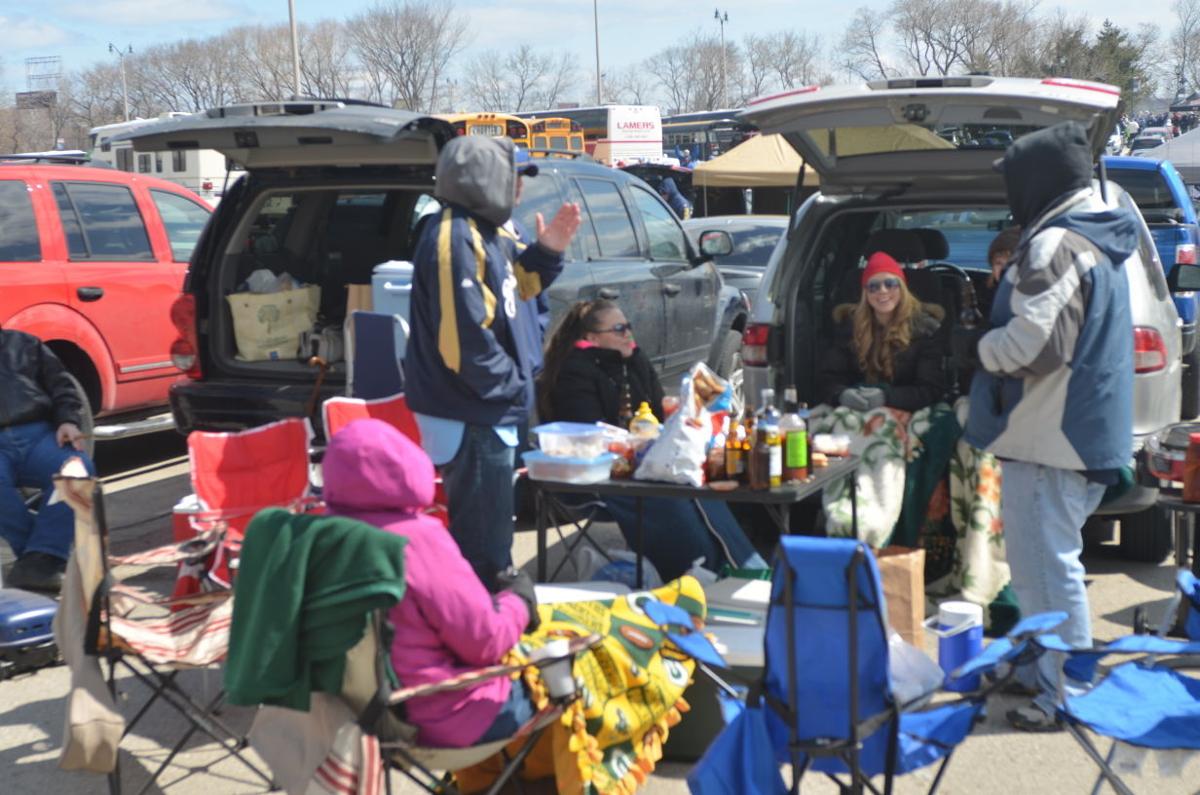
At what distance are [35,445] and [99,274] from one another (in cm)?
226

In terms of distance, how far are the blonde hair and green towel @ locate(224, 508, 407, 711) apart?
11.0 feet

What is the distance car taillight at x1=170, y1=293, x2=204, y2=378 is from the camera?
271 inches

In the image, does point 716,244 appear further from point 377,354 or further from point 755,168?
point 755,168

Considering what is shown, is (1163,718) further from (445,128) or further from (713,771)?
(445,128)

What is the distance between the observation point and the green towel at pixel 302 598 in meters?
2.94

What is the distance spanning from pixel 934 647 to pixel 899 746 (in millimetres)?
2113

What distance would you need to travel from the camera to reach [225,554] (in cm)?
469

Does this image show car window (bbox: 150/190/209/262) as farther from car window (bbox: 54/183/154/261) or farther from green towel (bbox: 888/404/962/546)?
green towel (bbox: 888/404/962/546)

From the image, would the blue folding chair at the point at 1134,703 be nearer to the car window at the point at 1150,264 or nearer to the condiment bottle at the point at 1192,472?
the condiment bottle at the point at 1192,472

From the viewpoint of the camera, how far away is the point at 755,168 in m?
17.9

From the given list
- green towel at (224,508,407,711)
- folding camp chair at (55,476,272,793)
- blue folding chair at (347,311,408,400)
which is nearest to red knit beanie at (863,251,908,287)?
blue folding chair at (347,311,408,400)

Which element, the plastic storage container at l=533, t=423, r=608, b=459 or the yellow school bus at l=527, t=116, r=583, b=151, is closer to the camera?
the plastic storage container at l=533, t=423, r=608, b=459

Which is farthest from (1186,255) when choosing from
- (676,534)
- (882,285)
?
(676,534)

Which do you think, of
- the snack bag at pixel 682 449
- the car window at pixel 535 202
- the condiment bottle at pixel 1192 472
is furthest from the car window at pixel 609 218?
the condiment bottle at pixel 1192 472
